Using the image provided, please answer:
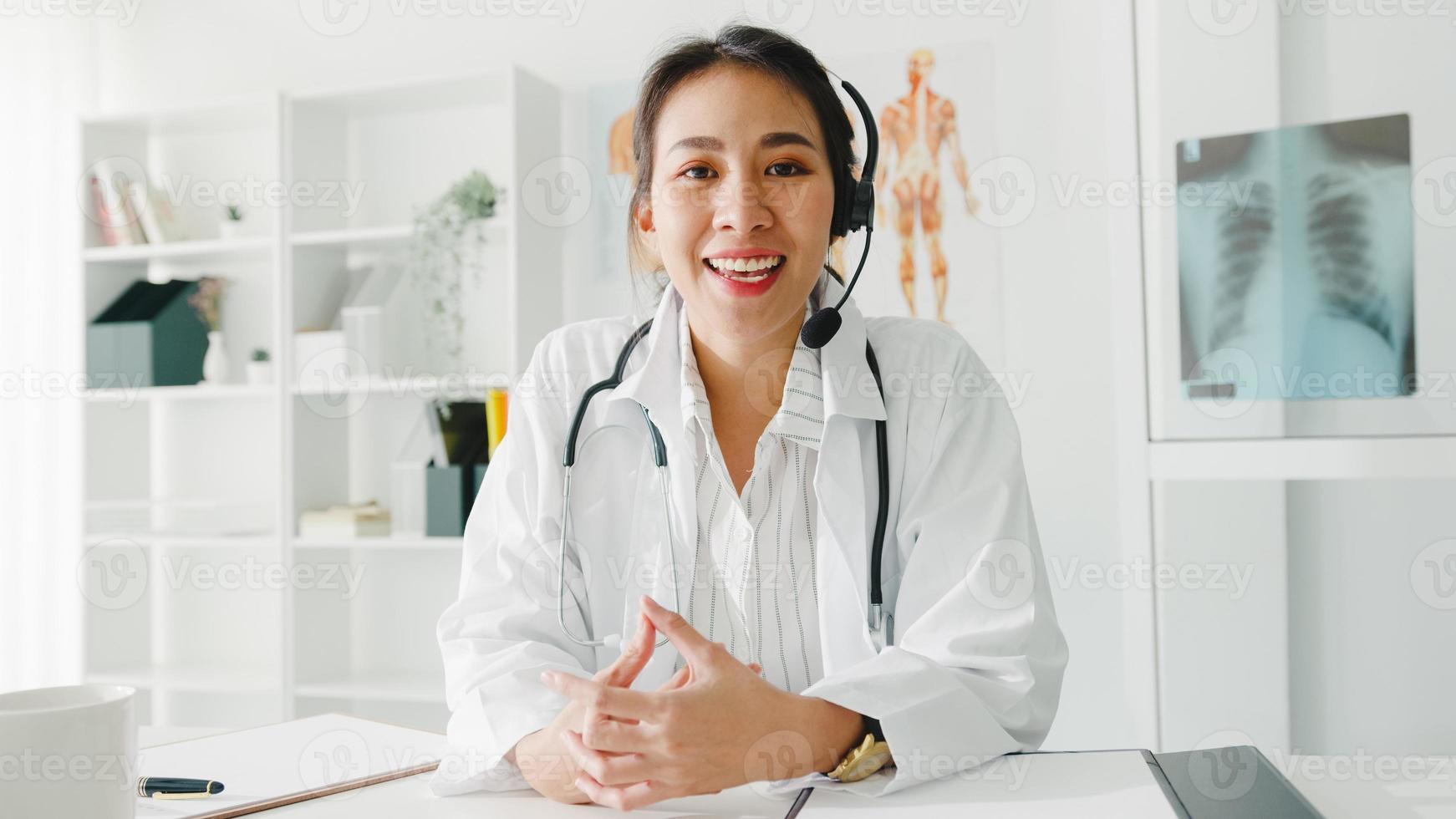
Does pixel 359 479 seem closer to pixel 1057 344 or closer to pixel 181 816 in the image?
pixel 1057 344

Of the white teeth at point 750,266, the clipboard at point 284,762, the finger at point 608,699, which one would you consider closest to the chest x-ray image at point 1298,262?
the white teeth at point 750,266

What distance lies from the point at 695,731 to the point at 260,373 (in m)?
2.48

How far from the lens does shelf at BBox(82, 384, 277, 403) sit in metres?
2.84

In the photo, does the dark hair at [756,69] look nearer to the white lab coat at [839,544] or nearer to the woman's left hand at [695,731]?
the white lab coat at [839,544]

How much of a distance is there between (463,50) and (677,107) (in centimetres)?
195

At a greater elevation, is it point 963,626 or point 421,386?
point 421,386

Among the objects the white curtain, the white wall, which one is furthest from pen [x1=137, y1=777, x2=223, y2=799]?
the white curtain

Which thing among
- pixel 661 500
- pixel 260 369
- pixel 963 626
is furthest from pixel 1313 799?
pixel 260 369

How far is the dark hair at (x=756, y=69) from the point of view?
131 centimetres

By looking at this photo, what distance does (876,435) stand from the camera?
1.26 meters

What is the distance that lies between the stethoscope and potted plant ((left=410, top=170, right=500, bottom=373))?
1.53 meters

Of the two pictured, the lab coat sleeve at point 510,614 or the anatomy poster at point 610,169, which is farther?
the anatomy poster at point 610,169

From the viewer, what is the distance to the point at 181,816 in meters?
0.84

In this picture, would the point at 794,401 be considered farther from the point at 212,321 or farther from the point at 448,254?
the point at 212,321
